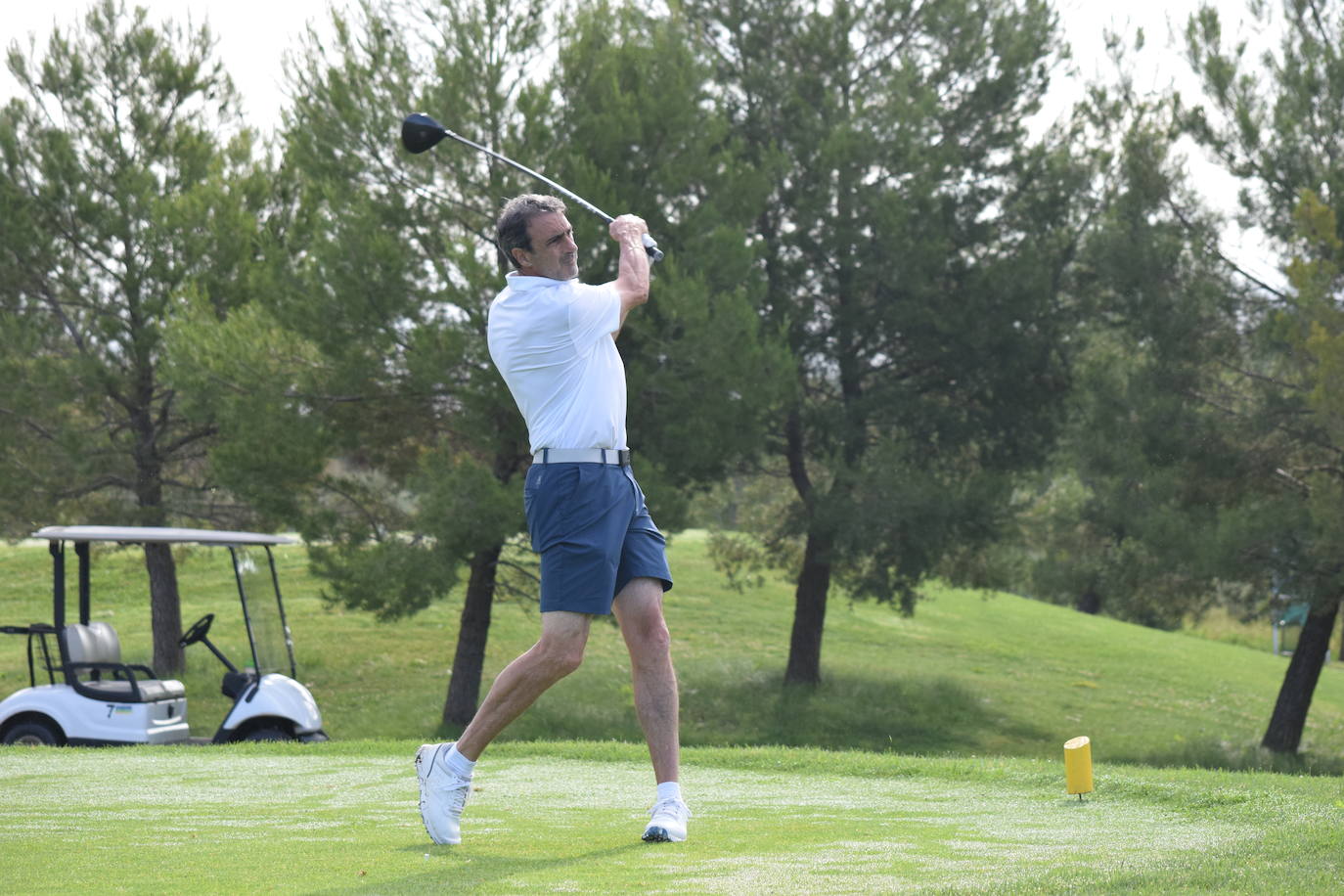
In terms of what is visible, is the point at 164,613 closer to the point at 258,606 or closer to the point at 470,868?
the point at 258,606

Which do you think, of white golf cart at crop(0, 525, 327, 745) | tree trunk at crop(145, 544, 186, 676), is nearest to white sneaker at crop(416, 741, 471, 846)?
white golf cart at crop(0, 525, 327, 745)

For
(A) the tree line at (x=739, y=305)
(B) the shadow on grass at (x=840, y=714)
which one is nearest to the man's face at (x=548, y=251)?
(A) the tree line at (x=739, y=305)

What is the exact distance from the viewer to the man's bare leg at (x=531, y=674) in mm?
4398

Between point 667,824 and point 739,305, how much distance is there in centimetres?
1207

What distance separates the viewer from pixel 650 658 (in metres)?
4.57

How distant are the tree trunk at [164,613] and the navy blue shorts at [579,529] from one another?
1722cm

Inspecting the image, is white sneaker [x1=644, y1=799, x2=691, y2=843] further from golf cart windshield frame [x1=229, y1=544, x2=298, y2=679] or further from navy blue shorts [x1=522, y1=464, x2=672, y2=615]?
golf cart windshield frame [x1=229, y1=544, x2=298, y2=679]

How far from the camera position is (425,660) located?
23.8 m

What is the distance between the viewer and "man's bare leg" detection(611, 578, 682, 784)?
4.54 metres

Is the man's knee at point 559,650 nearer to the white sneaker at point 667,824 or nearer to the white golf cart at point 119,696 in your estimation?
the white sneaker at point 667,824

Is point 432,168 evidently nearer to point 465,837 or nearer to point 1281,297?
point 1281,297

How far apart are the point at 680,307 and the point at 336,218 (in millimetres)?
3770

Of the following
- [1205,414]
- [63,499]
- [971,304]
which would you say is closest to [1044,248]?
[971,304]

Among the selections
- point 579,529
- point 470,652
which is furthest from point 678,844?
point 470,652
